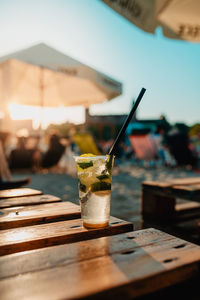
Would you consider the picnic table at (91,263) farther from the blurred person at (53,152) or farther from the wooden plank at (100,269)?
the blurred person at (53,152)

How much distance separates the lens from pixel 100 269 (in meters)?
0.62

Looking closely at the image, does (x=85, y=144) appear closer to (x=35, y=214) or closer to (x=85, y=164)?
(x=35, y=214)

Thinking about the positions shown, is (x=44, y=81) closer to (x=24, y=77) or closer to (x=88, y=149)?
(x=24, y=77)

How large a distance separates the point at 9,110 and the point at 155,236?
22.8 ft

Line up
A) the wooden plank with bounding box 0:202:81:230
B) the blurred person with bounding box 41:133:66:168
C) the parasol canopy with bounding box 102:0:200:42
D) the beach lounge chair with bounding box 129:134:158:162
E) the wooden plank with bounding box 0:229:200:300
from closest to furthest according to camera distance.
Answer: the wooden plank with bounding box 0:229:200:300 < the wooden plank with bounding box 0:202:81:230 < the parasol canopy with bounding box 102:0:200:42 < the blurred person with bounding box 41:133:66:168 < the beach lounge chair with bounding box 129:134:158:162

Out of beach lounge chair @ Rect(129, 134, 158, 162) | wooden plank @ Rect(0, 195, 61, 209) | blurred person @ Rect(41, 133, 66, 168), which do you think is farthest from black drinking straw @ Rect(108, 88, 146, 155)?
beach lounge chair @ Rect(129, 134, 158, 162)

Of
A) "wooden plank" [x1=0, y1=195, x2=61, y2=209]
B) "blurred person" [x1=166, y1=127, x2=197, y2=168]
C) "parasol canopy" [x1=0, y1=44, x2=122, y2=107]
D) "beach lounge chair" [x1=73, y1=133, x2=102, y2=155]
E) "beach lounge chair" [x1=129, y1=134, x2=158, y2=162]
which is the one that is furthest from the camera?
"beach lounge chair" [x1=129, y1=134, x2=158, y2=162]

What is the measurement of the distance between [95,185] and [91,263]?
291 mm

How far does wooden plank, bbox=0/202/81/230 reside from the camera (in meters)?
1.05

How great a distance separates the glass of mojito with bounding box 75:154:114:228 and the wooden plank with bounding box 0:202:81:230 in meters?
0.24

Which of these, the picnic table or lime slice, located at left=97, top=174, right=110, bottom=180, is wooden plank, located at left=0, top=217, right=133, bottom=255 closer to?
the picnic table

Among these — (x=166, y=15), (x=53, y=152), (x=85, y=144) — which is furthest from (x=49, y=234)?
(x=85, y=144)

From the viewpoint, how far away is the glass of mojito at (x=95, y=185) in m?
0.90

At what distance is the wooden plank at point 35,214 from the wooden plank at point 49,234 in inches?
3.3
